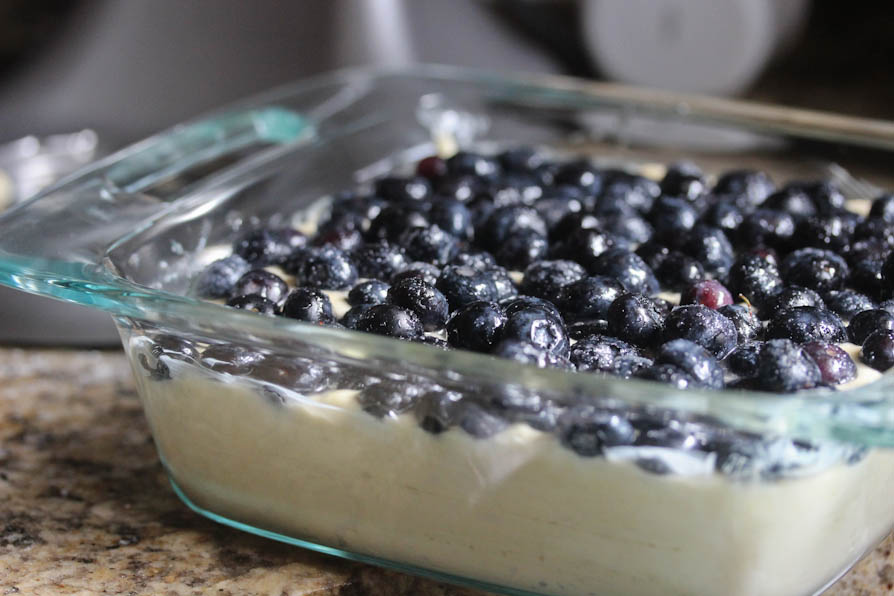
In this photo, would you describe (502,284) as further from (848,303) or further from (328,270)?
(848,303)

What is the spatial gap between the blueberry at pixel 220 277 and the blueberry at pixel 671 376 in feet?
1.32

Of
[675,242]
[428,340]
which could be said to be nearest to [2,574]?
[428,340]

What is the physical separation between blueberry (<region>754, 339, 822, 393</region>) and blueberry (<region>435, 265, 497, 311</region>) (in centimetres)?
24

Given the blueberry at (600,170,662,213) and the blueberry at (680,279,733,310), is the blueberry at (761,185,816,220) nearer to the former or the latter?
the blueberry at (600,170,662,213)

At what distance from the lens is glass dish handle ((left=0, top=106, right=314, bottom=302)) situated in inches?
30.4

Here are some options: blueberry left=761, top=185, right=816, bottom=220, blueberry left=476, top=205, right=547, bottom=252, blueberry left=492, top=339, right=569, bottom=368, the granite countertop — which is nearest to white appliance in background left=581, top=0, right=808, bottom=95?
blueberry left=761, top=185, right=816, bottom=220

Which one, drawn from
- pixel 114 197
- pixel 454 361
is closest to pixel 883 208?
pixel 454 361

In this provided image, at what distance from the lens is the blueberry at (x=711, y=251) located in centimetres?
94

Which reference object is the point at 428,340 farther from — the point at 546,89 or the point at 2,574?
the point at 546,89

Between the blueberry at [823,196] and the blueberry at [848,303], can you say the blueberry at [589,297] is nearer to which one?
the blueberry at [848,303]

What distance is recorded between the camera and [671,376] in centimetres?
67

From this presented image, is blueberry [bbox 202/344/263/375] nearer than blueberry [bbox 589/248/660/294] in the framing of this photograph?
Yes

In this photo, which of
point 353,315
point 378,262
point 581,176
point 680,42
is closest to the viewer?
point 353,315

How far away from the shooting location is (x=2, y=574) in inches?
30.9
